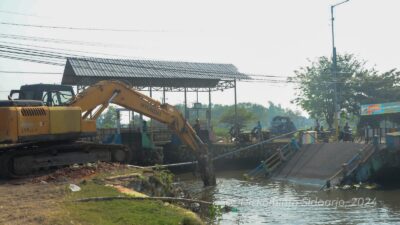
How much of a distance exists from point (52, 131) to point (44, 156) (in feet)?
3.25

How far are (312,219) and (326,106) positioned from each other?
124ft

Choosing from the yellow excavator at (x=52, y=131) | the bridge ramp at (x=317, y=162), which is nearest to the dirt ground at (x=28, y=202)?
the yellow excavator at (x=52, y=131)

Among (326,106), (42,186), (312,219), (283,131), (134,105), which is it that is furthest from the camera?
(326,106)

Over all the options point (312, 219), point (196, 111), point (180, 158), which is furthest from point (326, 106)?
point (312, 219)

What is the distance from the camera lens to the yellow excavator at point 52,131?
14688mm

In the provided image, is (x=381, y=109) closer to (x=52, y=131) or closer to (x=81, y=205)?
(x=52, y=131)

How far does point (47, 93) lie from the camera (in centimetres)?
1773

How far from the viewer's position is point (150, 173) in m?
15.9

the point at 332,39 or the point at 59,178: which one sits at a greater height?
the point at 332,39

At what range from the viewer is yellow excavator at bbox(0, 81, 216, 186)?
48.2 ft

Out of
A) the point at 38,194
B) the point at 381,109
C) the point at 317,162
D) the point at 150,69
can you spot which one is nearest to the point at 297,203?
the point at 317,162

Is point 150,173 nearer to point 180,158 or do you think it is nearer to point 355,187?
point 355,187

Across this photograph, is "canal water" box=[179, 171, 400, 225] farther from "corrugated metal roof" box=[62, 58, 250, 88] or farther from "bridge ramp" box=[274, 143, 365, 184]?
"corrugated metal roof" box=[62, 58, 250, 88]

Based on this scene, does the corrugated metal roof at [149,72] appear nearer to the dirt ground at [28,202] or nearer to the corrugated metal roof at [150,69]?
the corrugated metal roof at [150,69]
